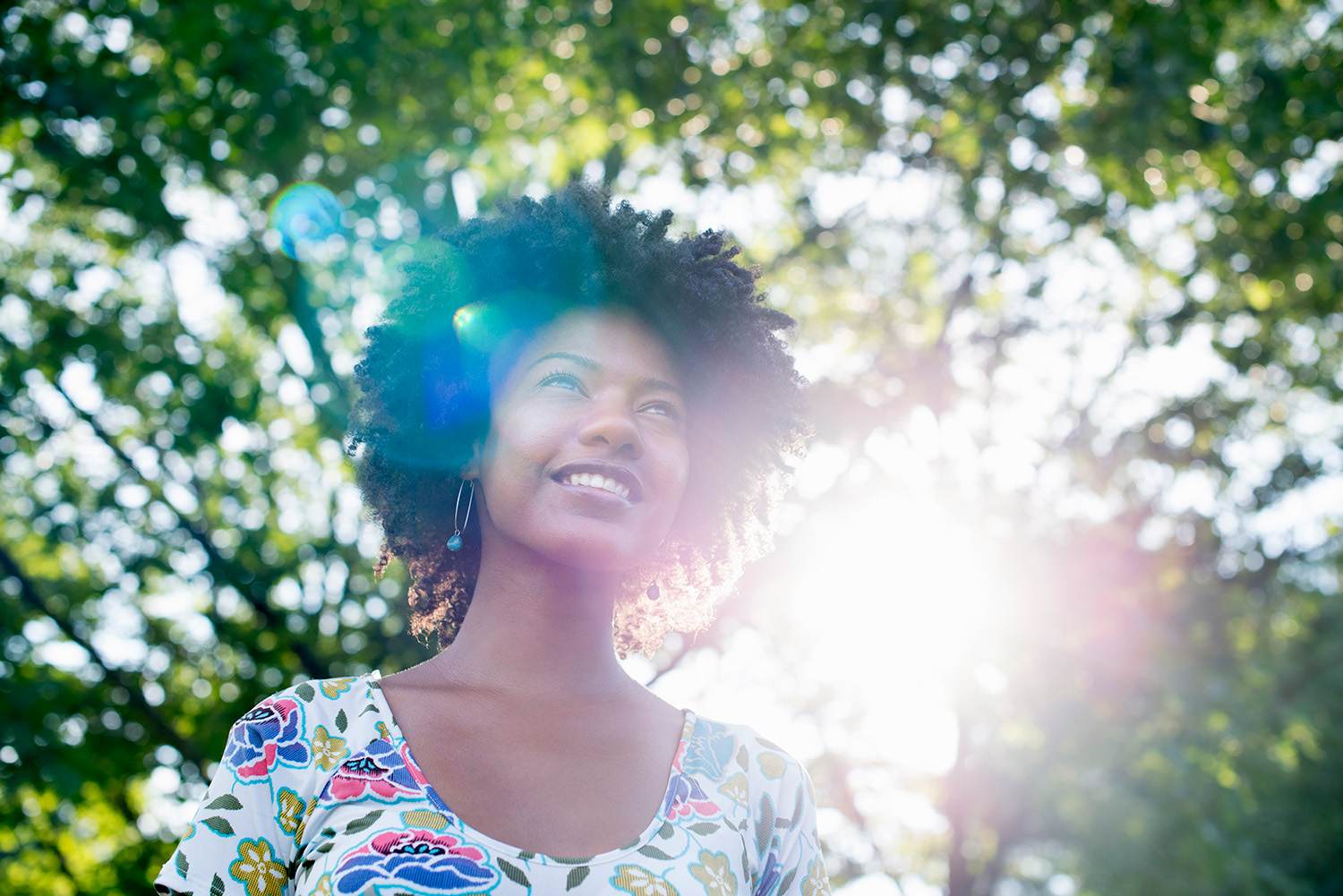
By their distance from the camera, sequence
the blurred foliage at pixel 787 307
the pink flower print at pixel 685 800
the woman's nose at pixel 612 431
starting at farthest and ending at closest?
the blurred foliage at pixel 787 307, the woman's nose at pixel 612 431, the pink flower print at pixel 685 800

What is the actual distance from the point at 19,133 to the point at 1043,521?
11850 millimetres

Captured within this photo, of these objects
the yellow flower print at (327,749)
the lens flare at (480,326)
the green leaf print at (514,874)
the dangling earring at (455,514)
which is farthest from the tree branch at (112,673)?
the green leaf print at (514,874)

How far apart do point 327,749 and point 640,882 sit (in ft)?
2.12

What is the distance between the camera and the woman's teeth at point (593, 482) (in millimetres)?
2160

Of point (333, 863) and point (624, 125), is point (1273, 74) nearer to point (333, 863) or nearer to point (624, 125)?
point (624, 125)

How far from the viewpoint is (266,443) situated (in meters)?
10.3

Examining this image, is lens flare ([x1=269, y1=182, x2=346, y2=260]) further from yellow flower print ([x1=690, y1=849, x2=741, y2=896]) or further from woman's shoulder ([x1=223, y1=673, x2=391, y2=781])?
yellow flower print ([x1=690, y1=849, x2=741, y2=896])

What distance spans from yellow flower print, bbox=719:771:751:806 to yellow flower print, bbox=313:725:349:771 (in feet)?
2.68

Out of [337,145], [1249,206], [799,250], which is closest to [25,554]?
[337,145]

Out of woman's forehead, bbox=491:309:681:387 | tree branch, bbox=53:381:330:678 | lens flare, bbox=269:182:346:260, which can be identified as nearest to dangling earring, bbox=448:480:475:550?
woman's forehead, bbox=491:309:681:387

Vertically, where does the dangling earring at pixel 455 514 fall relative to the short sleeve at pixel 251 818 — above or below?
above

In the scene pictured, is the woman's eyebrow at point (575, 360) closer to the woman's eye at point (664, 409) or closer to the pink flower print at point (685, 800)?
the woman's eye at point (664, 409)

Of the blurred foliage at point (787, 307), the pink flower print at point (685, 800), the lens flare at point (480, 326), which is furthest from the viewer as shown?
the blurred foliage at point (787, 307)

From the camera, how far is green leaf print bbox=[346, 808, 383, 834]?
5.77ft
